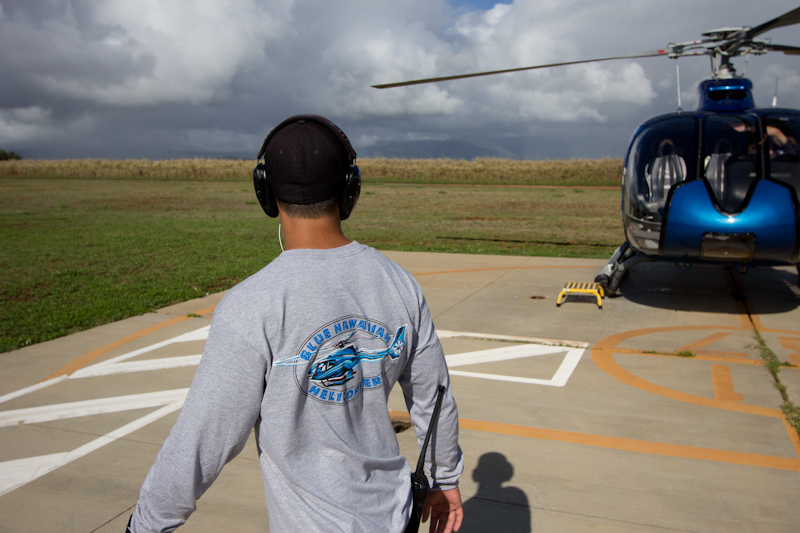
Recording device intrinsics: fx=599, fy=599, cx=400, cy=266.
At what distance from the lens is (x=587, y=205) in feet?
89.0

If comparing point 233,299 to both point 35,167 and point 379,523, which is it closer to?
point 379,523

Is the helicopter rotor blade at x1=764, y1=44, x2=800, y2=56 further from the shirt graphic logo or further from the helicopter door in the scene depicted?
the shirt graphic logo

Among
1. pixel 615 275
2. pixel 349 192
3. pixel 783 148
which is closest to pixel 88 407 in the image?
pixel 349 192

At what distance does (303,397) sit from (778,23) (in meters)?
8.59

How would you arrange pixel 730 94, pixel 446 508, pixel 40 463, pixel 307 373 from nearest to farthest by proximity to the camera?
pixel 307 373, pixel 446 508, pixel 40 463, pixel 730 94

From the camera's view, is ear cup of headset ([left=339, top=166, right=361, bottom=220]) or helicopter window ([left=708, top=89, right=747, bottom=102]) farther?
helicopter window ([left=708, top=89, right=747, bottom=102])

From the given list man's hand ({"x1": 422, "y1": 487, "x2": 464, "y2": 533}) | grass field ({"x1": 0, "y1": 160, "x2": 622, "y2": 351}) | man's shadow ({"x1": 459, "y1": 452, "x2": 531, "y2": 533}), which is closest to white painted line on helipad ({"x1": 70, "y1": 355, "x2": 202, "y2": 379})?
grass field ({"x1": 0, "y1": 160, "x2": 622, "y2": 351})

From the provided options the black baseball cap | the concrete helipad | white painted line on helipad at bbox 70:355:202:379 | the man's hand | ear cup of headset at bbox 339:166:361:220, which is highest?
the black baseball cap

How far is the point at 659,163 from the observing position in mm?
8312

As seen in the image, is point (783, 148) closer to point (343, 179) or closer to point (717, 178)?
point (717, 178)

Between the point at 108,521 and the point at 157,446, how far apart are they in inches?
37.5

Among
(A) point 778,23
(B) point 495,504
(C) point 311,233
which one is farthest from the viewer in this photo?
(A) point 778,23

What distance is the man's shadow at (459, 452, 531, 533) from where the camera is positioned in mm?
3412

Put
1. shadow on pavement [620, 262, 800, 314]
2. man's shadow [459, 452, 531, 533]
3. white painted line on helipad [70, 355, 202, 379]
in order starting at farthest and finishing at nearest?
1. shadow on pavement [620, 262, 800, 314]
2. white painted line on helipad [70, 355, 202, 379]
3. man's shadow [459, 452, 531, 533]
